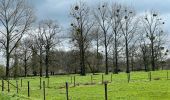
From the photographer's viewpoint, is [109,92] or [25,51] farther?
[25,51]

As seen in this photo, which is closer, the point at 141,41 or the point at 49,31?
the point at 49,31

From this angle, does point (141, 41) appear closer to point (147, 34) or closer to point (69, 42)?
point (147, 34)

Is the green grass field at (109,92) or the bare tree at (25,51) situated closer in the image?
the green grass field at (109,92)

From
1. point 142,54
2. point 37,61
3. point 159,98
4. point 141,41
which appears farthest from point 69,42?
point 159,98

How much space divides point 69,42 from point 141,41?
29.5 meters

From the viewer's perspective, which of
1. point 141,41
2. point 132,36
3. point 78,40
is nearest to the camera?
point 78,40

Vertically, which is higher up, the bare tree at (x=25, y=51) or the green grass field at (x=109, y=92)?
the bare tree at (x=25, y=51)

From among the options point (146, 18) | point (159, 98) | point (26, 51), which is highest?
point (146, 18)

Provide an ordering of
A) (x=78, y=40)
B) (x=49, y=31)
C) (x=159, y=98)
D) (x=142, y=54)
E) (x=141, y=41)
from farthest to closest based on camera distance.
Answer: (x=142, y=54), (x=141, y=41), (x=49, y=31), (x=78, y=40), (x=159, y=98)

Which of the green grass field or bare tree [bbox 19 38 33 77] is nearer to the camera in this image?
the green grass field

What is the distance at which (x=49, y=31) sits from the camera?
114688 millimetres

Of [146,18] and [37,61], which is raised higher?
[146,18]

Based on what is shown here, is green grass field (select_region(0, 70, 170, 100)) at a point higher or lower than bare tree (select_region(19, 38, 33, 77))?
lower

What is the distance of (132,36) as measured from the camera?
106 metres
